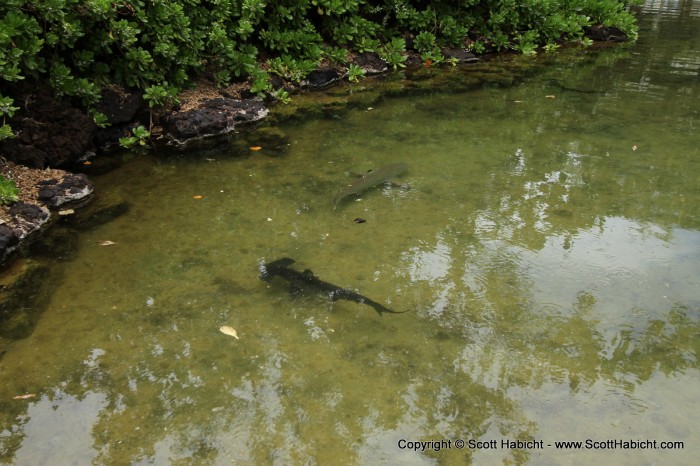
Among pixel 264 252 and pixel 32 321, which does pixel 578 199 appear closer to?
pixel 264 252

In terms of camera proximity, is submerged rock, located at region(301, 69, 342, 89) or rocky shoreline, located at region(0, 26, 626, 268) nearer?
rocky shoreline, located at region(0, 26, 626, 268)

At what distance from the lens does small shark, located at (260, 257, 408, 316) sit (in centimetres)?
423

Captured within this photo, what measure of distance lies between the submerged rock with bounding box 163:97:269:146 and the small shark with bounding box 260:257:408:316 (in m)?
3.60

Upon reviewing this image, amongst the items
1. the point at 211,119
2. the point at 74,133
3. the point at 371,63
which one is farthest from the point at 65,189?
the point at 371,63

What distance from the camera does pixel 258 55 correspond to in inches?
386

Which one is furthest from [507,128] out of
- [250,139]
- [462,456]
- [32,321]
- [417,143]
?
[32,321]

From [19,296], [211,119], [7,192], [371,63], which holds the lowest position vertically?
[371,63]

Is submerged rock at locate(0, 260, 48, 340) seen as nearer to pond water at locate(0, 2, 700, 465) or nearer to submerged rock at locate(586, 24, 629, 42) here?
pond water at locate(0, 2, 700, 465)

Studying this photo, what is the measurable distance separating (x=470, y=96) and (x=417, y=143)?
8.85 ft

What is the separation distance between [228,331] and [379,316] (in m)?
1.12

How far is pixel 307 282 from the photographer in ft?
14.5

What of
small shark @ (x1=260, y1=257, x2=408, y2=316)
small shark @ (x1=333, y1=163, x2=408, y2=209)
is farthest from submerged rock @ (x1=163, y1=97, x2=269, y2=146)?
small shark @ (x1=260, y1=257, x2=408, y2=316)

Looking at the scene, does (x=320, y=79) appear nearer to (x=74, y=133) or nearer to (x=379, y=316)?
(x=74, y=133)

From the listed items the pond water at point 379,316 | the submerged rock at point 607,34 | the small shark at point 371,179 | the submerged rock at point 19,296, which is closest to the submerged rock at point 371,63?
the pond water at point 379,316
